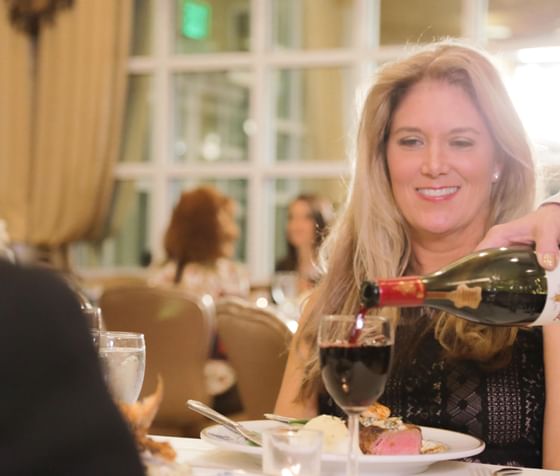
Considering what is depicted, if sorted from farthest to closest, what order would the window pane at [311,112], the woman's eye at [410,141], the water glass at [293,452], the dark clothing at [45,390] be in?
the window pane at [311,112], the woman's eye at [410,141], the water glass at [293,452], the dark clothing at [45,390]

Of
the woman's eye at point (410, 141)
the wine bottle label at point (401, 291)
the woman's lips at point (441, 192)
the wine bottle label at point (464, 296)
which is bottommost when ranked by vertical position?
the wine bottle label at point (464, 296)

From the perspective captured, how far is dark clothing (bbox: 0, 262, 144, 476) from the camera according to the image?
573mm

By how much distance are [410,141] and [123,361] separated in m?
0.92

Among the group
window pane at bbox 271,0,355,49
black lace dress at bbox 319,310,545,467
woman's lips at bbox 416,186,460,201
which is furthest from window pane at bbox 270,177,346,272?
black lace dress at bbox 319,310,545,467

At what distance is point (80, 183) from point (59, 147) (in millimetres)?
305

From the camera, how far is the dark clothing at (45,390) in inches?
22.6

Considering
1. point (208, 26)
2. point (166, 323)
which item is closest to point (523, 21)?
point (208, 26)

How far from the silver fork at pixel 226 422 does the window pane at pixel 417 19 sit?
516cm

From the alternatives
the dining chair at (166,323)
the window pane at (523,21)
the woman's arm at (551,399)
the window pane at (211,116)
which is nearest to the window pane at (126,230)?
the window pane at (211,116)

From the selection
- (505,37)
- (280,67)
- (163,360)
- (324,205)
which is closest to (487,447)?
(163,360)

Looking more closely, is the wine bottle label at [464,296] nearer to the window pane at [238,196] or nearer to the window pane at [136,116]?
the window pane at [238,196]

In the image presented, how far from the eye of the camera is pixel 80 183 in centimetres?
709

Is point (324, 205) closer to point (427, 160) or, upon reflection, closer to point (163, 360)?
point (163, 360)

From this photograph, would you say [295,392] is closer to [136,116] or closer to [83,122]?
[83,122]
